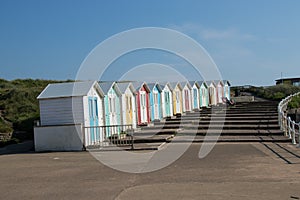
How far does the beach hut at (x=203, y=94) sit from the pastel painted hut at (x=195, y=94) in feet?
2.66

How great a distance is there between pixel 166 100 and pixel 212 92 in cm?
1178

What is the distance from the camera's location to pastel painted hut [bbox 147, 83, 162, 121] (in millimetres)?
30047

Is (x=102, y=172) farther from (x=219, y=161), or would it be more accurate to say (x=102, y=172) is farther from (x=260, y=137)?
(x=260, y=137)

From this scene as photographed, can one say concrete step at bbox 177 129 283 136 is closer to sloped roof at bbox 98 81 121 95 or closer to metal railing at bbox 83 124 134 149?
metal railing at bbox 83 124 134 149

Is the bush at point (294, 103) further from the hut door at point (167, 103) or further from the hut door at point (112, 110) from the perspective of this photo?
the hut door at point (112, 110)

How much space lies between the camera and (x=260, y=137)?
2055cm

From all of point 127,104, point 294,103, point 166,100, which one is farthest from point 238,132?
point 294,103

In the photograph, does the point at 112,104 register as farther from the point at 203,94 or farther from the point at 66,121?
the point at 203,94

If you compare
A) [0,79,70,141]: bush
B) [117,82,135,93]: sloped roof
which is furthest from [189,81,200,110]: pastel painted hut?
[0,79,70,141]: bush

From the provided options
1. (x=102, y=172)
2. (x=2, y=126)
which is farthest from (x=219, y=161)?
(x=2, y=126)

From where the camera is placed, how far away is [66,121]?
20219 mm

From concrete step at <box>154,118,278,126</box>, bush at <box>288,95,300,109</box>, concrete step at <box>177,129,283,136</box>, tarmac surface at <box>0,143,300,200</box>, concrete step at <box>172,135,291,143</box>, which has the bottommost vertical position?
tarmac surface at <box>0,143,300,200</box>

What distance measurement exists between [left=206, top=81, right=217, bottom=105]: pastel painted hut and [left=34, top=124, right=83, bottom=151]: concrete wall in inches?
973

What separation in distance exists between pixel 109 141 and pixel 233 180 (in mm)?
11004
